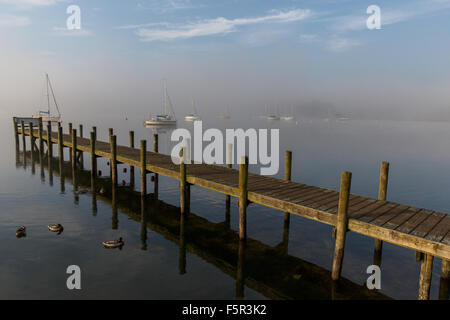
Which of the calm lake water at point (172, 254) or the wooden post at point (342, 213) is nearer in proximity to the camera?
the wooden post at point (342, 213)

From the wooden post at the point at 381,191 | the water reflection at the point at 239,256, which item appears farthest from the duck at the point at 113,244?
the wooden post at the point at 381,191

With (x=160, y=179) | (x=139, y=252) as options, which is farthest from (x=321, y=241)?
(x=160, y=179)

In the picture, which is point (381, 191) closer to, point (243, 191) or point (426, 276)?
point (426, 276)

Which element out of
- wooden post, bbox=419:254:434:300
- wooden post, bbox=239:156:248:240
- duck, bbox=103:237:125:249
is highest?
wooden post, bbox=239:156:248:240

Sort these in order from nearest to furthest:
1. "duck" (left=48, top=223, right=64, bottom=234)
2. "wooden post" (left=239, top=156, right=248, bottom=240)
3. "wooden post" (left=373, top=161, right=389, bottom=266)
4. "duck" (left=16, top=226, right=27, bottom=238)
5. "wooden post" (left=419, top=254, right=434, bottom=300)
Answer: "wooden post" (left=419, top=254, right=434, bottom=300)
"wooden post" (left=373, top=161, right=389, bottom=266)
"wooden post" (left=239, top=156, right=248, bottom=240)
"duck" (left=16, top=226, right=27, bottom=238)
"duck" (left=48, top=223, right=64, bottom=234)

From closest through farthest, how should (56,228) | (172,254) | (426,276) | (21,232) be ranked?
(426,276), (172,254), (21,232), (56,228)

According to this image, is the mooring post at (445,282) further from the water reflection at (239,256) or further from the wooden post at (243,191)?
the wooden post at (243,191)

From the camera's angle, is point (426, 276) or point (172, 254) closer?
point (426, 276)

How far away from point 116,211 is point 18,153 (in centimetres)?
2615

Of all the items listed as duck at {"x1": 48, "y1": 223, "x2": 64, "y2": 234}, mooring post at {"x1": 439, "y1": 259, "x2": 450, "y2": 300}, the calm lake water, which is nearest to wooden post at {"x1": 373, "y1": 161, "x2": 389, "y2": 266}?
the calm lake water

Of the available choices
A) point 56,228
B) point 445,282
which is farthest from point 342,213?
point 56,228

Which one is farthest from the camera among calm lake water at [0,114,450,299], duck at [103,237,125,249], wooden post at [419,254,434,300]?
duck at [103,237,125,249]

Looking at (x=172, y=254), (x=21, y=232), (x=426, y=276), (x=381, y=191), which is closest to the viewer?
(x=426, y=276)

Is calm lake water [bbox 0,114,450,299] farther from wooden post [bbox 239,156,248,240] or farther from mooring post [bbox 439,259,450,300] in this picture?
wooden post [bbox 239,156,248,240]
